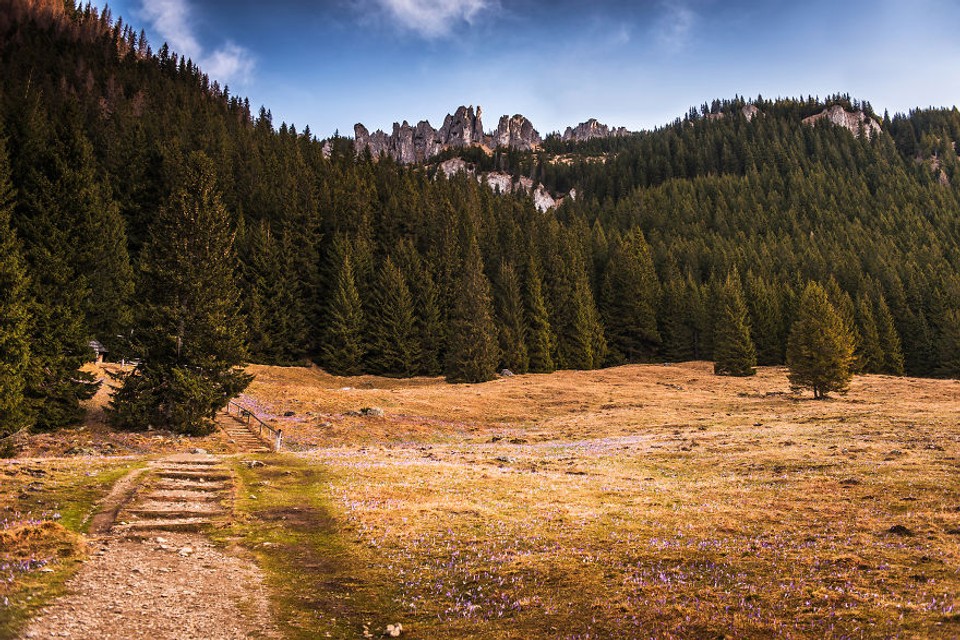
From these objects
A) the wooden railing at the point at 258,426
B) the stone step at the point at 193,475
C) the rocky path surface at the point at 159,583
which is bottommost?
the wooden railing at the point at 258,426

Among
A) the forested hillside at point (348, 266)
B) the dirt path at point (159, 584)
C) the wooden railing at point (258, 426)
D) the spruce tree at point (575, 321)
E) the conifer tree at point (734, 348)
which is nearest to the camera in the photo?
the dirt path at point (159, 584)

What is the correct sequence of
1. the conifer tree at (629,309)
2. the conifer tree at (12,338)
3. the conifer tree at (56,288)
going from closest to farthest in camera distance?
the conifer tree at (12,338) < the conifer tree at (56,288) < the conifer tree at (629,309)

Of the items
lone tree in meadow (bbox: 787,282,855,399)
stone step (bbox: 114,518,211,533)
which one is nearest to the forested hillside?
stone step (bbox: 114,518,211,533)

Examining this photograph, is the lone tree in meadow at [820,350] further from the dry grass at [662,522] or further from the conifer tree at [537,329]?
the conifer tree at [537,329]

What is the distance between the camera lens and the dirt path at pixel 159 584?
794 cm

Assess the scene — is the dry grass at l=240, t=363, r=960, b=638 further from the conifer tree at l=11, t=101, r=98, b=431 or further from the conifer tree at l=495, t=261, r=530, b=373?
the conifer tree at l=495, t=261, r=530, b=373

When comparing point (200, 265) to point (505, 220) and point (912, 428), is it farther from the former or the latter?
point (505, 220)

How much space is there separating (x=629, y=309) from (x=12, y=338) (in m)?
95.0

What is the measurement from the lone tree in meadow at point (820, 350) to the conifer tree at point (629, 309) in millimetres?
46222

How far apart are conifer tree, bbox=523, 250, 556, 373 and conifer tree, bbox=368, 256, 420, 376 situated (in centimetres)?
1947

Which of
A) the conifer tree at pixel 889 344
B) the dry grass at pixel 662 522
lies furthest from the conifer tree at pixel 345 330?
the conifer tree at pixel 889 344

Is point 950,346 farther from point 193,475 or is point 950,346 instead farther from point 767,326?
point 193,475

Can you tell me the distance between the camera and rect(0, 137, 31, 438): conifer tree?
26.7 m

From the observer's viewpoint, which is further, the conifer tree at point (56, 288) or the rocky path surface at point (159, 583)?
the conifer tree at point (56, 288)
